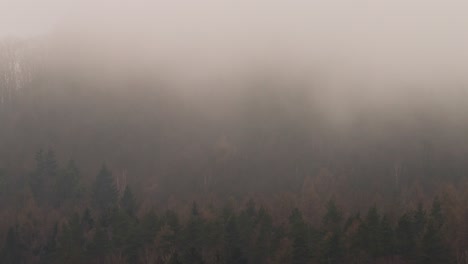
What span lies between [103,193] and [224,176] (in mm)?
35233

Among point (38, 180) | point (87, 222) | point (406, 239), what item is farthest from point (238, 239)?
point (38, 180)

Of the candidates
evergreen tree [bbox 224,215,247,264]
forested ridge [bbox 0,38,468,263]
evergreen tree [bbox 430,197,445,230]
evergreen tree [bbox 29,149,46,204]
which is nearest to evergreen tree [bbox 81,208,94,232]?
forested ridge [bbox 0,38,468,263]

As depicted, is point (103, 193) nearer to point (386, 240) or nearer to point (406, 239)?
point (386, 240)

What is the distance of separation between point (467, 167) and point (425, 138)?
25136 mm

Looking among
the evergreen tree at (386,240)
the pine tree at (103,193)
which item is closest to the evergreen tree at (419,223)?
the evergreen tree at (386,240)

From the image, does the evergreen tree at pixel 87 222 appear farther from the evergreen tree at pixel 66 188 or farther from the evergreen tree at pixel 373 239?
the evergreen tree at pixel 373 239

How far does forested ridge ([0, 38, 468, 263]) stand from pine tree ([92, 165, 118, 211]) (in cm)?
27

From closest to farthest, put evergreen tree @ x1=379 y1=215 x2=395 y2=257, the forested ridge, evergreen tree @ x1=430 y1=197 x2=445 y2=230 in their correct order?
evergreen tree @ x1=379 y1=215 x2=395 y2=257
evergreen tree @ x1=430 y1=197 x2=445 y2=230
the forested ridge

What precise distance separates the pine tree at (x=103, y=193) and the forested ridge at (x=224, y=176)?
266mm

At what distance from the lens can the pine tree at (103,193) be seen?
109875 millimetres

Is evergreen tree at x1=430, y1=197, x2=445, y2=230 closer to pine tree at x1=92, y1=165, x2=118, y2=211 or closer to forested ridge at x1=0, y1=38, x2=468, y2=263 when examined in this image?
forested ridge at x1=0, y1=38, x2=468, y2=263

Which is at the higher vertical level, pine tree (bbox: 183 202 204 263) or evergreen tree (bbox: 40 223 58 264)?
pine tree (bbox: 183 202 204 263)

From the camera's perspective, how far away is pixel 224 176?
450 feet

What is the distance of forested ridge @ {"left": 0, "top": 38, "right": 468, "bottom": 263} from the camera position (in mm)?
67875
